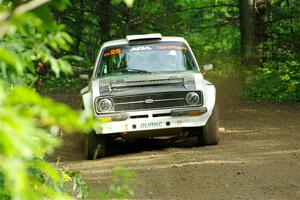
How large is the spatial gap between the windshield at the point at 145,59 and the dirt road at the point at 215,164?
1.32 m

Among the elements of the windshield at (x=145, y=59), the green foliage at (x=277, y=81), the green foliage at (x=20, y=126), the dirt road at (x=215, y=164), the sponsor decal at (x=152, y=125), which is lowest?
the green foliage at (x=277, y=81)

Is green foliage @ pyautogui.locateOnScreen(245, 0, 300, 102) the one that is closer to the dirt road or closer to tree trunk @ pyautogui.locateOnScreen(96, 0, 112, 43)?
the dirt road

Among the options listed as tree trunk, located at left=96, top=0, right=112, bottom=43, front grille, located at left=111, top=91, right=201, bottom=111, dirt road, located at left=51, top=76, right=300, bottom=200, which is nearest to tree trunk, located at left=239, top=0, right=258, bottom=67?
tree trunk, located at left=96, top=0, right=112, bottom=43

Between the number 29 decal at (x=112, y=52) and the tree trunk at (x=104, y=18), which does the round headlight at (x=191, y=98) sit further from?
the tree trunk at (x=104, y=18)

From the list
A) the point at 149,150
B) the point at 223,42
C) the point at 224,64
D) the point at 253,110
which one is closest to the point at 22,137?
the point at 149,150

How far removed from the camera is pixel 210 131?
31.1ft

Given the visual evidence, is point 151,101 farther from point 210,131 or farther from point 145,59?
point 145,59

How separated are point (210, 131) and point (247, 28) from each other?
1132 cm

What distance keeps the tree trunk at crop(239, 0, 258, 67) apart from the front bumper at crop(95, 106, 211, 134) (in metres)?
10.9

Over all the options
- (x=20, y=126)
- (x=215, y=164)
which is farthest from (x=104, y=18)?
(x=20, y=126)

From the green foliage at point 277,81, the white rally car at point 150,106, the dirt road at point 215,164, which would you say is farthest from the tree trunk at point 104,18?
the white rally car at point 150,106

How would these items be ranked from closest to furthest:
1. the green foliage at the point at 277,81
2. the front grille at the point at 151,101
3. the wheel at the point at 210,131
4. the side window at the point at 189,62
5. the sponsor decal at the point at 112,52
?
the front grille at the point at 151,101
the wheel at the point at 210,131
the side window at the point at 189,62
the sponsor decal at the point at 112,52
the green foliage at the point at 277,81

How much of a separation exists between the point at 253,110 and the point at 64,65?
44.2 ft

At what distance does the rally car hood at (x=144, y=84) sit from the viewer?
30.3 ft
